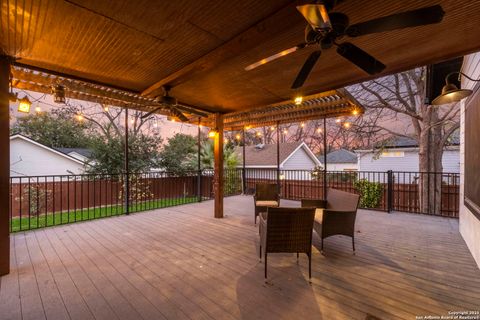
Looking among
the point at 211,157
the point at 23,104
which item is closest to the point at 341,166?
the point at 211,157

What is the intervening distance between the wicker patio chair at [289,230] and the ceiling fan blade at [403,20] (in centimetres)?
187

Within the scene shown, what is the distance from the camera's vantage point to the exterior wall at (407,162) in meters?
12.0

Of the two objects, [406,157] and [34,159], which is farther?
[406,157]

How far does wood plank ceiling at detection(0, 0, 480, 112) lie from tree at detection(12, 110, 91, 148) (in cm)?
1419

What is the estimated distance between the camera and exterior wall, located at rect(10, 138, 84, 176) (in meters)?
11.9

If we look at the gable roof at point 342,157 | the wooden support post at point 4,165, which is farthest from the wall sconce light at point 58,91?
the gable roof at point 342,157

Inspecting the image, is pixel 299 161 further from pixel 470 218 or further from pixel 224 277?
pixel 224 277

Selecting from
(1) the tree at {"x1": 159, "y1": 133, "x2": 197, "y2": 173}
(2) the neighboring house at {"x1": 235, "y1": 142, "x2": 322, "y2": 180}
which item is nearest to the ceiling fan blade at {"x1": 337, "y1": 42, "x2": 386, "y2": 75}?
(1) the tree at {"x1": 159, "y1": 133, "x2": 197, "y2": 173}

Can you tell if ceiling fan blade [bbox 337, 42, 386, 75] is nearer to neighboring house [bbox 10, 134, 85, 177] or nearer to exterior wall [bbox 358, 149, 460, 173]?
exterior wall [bbox 358, 149, 460, 173]

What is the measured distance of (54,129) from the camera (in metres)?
16.3

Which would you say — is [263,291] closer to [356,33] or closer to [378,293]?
[378,293]

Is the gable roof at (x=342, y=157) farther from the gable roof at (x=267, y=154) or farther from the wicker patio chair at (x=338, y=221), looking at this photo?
the wicker patio chair at (x=338, y=221)

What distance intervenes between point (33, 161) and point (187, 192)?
969 centimetres

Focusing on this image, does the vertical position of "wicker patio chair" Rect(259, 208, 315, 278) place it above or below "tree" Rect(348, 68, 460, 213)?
below
